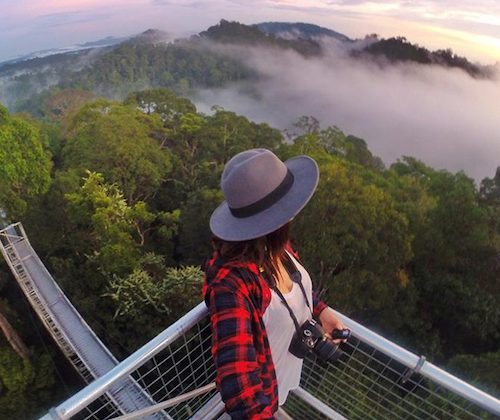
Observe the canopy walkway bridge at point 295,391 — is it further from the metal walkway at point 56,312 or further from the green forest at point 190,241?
the metal walkway at point 56,312

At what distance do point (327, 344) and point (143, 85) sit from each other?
41553mm

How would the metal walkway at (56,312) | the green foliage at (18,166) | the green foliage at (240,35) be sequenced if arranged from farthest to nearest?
the green foliage at (240,35) → the green foliage at (18,166) → the metal walkway at (56,312)

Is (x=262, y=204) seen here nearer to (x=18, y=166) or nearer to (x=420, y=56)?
(x=18, y=166)

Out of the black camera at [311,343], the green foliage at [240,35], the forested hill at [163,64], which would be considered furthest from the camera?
the green foliage at [240,35]

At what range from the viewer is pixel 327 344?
1384mm

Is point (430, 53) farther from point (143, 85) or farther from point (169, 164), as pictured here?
point (169, 164)

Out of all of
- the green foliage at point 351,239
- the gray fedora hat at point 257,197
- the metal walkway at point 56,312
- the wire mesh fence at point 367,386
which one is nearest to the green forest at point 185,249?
the green foliage at point 351,239

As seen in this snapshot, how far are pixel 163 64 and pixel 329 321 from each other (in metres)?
47.4

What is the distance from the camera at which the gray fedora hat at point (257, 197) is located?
1103 mm

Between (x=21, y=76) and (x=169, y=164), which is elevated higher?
(x=169, y=164)

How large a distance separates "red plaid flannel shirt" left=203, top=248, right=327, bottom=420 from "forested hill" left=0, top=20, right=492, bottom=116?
37.2 m

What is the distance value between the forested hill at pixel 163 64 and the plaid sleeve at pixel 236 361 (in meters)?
37.3

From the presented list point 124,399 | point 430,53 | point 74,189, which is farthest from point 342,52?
point 124,399

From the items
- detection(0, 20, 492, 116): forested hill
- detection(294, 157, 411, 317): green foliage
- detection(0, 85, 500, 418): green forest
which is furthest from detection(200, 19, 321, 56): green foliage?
detection(294, 157, 411, 317): green foliage
